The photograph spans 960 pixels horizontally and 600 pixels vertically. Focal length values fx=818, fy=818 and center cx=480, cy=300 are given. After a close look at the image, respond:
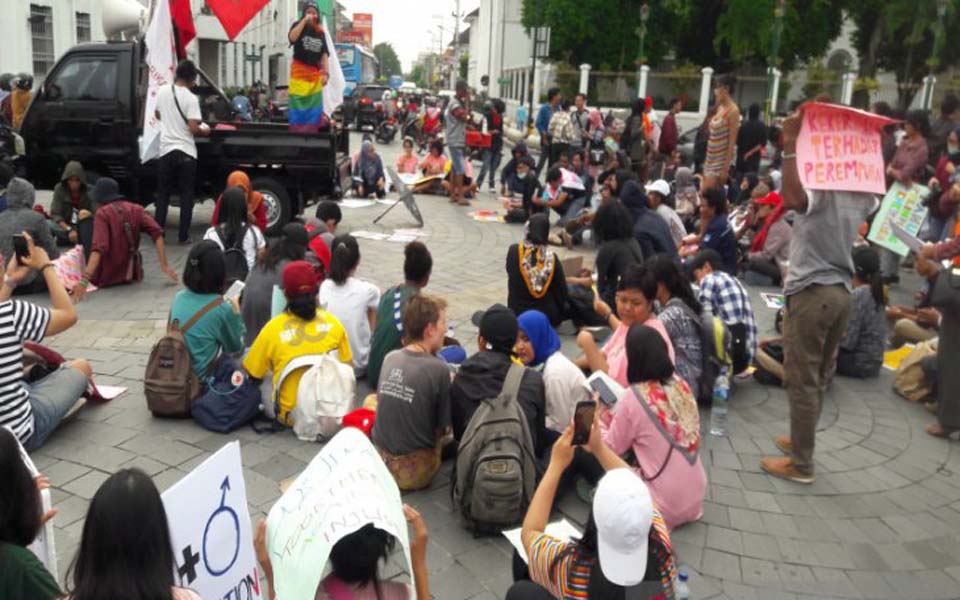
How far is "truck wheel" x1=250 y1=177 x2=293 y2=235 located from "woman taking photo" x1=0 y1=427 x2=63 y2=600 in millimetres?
7883

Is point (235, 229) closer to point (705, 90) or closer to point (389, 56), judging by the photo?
point (705, 90)

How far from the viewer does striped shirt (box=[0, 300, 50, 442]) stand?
4.27 m

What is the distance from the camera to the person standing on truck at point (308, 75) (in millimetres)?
10274

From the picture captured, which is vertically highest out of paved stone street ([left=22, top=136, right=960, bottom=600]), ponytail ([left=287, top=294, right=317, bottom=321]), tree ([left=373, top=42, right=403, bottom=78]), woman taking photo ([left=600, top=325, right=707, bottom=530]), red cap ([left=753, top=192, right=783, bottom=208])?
tree ([left=373, top=42, right=403, bottom=78])

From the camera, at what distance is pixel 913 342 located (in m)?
7.55

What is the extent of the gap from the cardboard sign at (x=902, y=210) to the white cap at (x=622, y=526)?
697 centimetres

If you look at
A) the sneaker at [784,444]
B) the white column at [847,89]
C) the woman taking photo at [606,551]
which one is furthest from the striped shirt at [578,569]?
the white column at [847,89]

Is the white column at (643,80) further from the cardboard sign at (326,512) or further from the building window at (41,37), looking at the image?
the cardboard sign at (326,512)

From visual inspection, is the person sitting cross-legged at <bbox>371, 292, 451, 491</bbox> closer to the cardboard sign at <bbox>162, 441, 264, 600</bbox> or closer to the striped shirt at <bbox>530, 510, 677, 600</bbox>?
the cardboard sign at <bbox>162, 441, 264, 600</bbox>

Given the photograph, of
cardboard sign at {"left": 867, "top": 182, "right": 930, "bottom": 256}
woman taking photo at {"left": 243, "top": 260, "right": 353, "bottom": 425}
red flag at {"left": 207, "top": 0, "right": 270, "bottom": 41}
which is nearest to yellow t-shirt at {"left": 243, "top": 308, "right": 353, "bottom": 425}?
woman taking photo at {"left": 243, "top": 260, "right": 353, "bottom": 425}

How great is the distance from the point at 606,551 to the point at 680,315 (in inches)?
127

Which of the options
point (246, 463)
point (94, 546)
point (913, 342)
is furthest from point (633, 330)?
point (913, 342)

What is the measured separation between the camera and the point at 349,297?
593 cm

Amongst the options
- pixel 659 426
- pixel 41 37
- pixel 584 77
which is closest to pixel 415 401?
pixel 659 426
